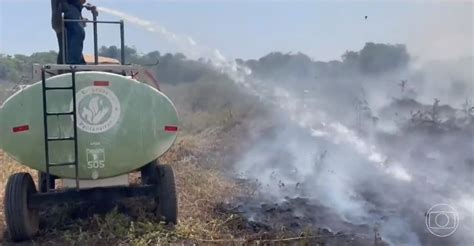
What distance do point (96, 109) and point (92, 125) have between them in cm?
17

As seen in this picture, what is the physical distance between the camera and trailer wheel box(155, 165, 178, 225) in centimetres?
578

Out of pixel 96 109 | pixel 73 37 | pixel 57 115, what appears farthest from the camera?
pixel 73 37

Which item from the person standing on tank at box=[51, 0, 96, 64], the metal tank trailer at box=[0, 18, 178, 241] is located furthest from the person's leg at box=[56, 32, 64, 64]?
the metal tank trailer at box=[0, 18, 178, 241]

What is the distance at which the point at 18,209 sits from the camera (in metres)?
5.40

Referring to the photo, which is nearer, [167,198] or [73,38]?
[167,198]

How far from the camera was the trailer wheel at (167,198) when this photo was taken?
19.0 ft
